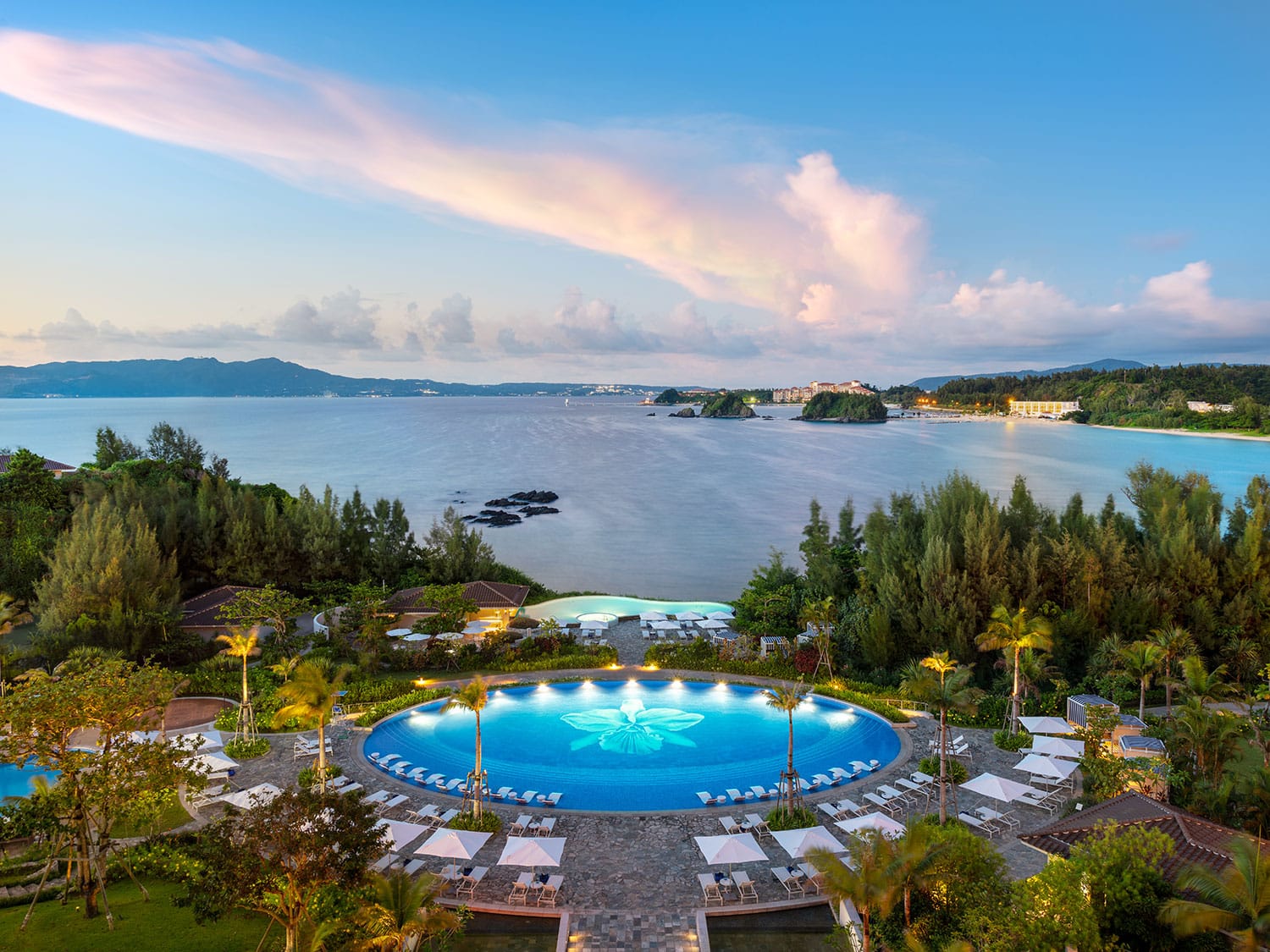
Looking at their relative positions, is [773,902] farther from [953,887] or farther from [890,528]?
[890,528]

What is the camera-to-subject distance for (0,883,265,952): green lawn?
1084 cm

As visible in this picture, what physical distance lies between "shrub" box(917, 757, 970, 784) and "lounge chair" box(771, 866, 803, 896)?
227 inches

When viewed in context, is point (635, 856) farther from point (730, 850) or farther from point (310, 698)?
point (310, 698)

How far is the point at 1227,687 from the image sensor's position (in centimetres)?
1750

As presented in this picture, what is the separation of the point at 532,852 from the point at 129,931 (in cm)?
657

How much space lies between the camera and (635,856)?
13.7m

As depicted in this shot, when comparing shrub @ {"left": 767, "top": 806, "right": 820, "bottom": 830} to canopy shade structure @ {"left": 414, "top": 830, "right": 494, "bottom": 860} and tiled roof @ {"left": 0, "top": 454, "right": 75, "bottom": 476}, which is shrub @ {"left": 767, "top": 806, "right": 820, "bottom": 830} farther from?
tiled roof @ {"left": 0, "top": 454, "right": 75, "bottom": 476}

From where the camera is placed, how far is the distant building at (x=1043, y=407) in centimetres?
16591

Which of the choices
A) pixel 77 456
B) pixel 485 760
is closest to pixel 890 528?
pixel 485 760

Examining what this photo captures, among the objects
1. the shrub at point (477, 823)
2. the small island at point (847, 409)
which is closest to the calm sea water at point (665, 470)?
the small island at point (847, 409)

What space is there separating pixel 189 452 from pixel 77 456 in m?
64.1

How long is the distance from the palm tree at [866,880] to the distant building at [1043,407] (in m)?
183

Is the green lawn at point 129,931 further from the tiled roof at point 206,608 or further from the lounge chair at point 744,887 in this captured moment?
the tiled roof at point 206,608

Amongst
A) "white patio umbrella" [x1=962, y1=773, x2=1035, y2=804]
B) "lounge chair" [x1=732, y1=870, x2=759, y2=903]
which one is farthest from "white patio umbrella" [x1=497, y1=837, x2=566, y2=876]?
"white patio umbrella" [x1=962, y1=773, x2=1035, y2=804]
